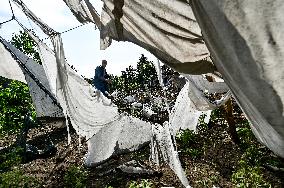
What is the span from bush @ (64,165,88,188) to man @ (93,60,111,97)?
5.79ft

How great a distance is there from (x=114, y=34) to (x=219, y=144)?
519 centimetres

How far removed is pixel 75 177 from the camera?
19.6ft

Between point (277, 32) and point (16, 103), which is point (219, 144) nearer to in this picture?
point (277, 32)

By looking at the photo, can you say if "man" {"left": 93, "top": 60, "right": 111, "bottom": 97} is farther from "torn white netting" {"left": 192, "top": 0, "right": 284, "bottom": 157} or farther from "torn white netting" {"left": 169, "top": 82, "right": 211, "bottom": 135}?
"torn white netting" {"left": 192, "top": 0, "right": 284, "bottom": 157}

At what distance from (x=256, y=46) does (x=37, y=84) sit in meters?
7.53

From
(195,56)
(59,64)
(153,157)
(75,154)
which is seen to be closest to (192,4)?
(195,56)

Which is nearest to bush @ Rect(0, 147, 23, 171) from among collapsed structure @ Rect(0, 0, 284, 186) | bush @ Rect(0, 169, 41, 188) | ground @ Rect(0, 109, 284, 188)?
ground @ Rect(0, 109, 284, 188)

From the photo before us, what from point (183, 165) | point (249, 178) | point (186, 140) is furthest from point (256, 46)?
point (186, 140)

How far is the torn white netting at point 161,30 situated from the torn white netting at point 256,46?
0.65m

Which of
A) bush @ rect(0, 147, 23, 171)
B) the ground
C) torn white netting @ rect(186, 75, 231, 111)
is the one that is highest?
bush @ rect(0, 147, 23, 171)

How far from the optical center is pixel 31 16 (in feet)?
17.1

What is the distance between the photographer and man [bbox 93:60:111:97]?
720 centimetres

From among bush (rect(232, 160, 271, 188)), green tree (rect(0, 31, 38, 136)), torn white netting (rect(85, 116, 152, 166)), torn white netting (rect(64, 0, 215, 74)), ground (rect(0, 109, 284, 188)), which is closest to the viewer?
torn white netting (rect(64, 0, 215, 74))

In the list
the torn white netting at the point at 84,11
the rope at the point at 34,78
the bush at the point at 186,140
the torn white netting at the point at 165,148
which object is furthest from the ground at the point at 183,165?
the torn white netting at the point at 84,11
